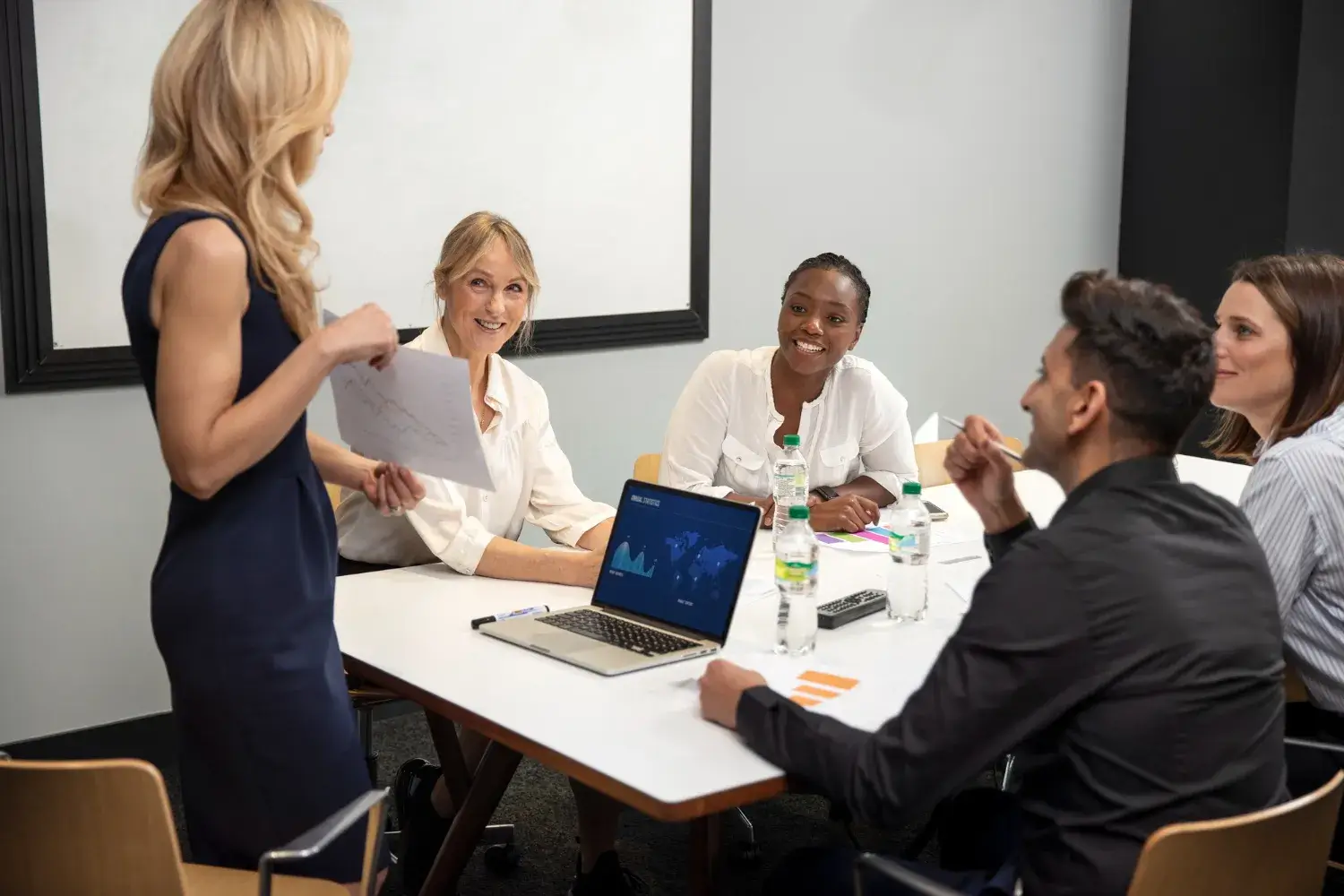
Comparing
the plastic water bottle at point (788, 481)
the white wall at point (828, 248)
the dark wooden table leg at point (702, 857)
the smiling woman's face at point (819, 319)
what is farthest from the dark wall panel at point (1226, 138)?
the dark wooden table leg at point (702, 857)

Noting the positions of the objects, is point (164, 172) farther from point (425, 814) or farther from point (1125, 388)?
point (425, 814)

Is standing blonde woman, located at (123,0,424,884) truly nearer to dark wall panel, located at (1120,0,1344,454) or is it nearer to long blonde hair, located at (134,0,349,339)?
long blonde hair, located at (134,0,349,339)

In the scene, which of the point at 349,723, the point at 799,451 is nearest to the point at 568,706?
the point at 349,723

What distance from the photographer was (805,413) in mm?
3533

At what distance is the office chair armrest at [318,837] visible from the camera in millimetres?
1682

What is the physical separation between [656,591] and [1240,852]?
Answer: 1.08 m

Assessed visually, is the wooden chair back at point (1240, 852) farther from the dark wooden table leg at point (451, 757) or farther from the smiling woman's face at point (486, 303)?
the smiling woman's face at point (486, 303)

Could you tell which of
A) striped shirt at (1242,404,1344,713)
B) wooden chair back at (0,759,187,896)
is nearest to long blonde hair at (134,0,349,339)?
wooden chair back at (0,759,187,896)

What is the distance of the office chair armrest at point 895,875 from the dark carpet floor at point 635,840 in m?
1.18

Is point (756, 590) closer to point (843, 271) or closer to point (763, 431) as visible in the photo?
point (763, 431)

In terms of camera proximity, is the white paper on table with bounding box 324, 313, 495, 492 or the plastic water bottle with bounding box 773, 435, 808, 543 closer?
the white paper on table with bounding box 324, 313, 495, 492

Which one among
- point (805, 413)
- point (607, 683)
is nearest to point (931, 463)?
point (805, 413)

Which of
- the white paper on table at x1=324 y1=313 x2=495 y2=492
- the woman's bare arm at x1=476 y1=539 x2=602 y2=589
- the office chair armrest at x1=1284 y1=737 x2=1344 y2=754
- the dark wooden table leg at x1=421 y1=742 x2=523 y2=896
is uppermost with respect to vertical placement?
the white paper on table at x1=324 y1=313 x2=495 y2=492

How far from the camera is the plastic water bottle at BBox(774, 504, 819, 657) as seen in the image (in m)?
2.24
